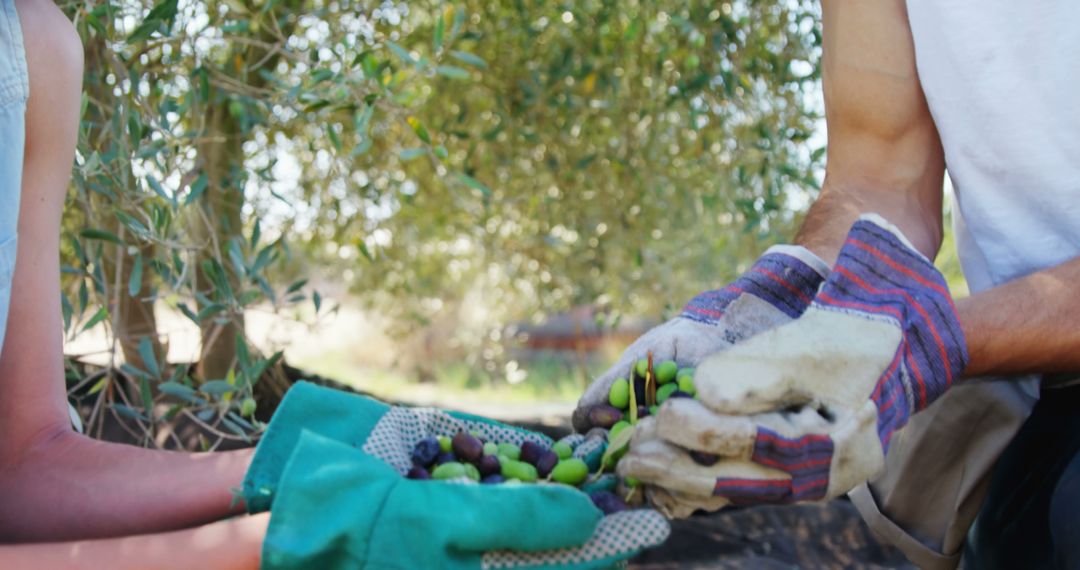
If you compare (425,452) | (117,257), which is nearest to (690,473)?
(425,452)

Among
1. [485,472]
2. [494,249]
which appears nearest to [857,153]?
[485,472]

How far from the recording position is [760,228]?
3.48m

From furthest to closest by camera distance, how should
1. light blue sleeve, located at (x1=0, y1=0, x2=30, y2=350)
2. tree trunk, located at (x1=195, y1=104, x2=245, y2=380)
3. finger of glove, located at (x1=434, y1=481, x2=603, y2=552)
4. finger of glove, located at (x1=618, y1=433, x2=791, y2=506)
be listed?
tree trunk, located at (x1=195, y1=104, x2=245, y2=380) → light blue sleeve, located at (x1=0, y1=0, x2=30, y2=350) → finger of glove, located at (x1=618, y1=433, x2=791, y2=506) → finger of glove, located at (x1=434, y1=481, x2=603, y2=552)

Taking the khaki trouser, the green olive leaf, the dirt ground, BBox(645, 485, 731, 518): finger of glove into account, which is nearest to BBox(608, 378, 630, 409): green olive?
the green olive leaf

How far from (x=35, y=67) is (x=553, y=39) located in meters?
2.18

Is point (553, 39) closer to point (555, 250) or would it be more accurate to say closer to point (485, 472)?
point (555, 250)

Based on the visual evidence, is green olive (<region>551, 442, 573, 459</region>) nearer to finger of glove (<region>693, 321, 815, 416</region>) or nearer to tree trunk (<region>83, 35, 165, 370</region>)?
finger of glove (<region>693, 321, 815, 416</region>)

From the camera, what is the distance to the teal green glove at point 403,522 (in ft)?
3.76

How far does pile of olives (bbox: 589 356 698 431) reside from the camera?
1481 millimetres

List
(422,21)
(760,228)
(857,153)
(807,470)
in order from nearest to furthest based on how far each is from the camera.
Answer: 1. (807,470)
2. (857,153)
3. (760,228)
4. (422,21)

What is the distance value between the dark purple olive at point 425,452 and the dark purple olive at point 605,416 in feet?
0.84

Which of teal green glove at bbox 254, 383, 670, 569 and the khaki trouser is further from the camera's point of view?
the khaki trouser

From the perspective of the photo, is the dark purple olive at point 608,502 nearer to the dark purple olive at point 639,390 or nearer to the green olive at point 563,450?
the green olive at point 563,450

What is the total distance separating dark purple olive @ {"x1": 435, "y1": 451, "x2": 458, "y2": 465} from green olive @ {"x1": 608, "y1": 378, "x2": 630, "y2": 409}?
0.26m
